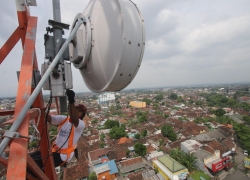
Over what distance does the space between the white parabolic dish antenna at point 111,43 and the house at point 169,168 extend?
33.4ft

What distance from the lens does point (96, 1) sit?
1.54 meters

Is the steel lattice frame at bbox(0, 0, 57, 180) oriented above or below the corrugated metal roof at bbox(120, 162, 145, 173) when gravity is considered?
above

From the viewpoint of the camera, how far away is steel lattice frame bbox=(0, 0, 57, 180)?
2.71 feet

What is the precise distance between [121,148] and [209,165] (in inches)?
277

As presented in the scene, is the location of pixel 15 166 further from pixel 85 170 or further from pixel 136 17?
pixel 85 170

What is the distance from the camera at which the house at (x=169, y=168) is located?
959cm

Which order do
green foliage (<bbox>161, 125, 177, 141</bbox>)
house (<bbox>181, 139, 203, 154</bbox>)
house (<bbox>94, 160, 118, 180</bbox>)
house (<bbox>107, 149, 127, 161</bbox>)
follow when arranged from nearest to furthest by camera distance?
house (<bbox>94, 160, 118, 180</bbox>) → house (<bbox>107, 149, 127, 161</bbox>) → house (<bbox>181, 139, 203, 154</bbox>) → green foliage (<bbox>161, 125, 177, 141</bbox>)

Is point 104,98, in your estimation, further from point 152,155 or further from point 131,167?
point 131,167

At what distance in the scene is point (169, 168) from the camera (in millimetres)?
9852

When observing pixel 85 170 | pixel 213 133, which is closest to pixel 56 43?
pixel 85 170

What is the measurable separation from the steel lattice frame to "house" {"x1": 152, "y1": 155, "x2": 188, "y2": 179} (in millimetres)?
9828

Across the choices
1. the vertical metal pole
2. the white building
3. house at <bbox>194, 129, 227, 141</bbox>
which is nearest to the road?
house at <bbox>194, 129, 227, 141</bbox>

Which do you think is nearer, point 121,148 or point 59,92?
point 59,92

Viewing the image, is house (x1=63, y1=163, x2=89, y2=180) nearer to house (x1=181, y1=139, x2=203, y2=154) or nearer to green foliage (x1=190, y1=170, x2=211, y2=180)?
green foliage (x1=190, y1=170, x2=211, y2=180)
